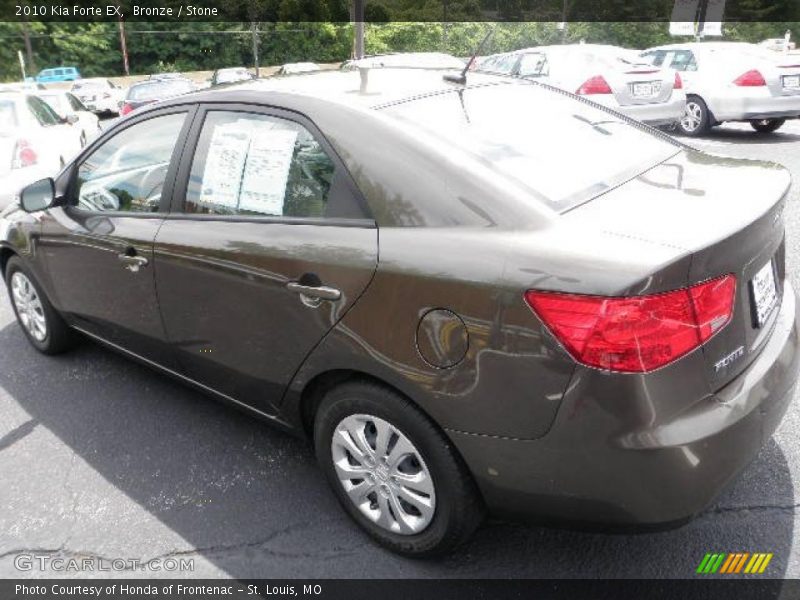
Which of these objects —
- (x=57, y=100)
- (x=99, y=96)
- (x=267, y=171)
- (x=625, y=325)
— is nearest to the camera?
(x=625, y=325)

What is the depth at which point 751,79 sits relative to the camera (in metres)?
10.3

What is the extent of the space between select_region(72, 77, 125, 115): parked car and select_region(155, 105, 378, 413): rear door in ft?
77.4

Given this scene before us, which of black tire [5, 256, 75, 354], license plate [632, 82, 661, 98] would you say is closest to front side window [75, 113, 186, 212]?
black tire [5, 256, 75, 354]

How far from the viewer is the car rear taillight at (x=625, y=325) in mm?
1771

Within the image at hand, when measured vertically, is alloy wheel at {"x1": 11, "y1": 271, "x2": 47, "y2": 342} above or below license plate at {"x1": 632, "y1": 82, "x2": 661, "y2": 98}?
below

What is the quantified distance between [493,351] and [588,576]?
0.94 metres

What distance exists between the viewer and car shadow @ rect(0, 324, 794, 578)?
7.75 ft

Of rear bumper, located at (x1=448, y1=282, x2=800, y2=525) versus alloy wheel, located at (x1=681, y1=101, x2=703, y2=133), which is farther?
alloy wheel, located at (x1=681, y1=101, x2=703, y2=133)

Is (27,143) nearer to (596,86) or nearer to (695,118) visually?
(596,86)

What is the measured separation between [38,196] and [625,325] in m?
3.10

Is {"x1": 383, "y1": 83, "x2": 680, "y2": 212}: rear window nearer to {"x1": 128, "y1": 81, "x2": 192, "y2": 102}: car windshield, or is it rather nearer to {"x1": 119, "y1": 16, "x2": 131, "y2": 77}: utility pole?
{"x1": 128, "y1": 81, "x2": 192, "y2": 102}: car windshield

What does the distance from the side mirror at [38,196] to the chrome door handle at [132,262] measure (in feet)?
2.45

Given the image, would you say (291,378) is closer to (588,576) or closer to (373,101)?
(373,101)

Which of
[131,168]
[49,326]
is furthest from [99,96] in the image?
[131,168]
